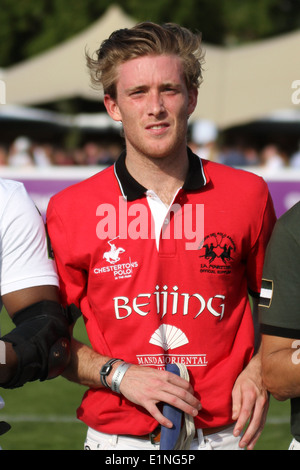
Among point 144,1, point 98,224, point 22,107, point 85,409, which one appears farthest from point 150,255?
point 144,1

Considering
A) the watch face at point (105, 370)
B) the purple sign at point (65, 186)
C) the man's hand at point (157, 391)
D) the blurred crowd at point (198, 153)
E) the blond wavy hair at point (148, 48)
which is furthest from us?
the blurred crowd at point (198, 153)

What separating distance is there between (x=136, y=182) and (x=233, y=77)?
18801mm

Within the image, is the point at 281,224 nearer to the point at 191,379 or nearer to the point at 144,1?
the point at 191,379

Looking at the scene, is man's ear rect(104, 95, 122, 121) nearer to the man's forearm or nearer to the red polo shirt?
the red polo shirt

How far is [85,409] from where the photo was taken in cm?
334

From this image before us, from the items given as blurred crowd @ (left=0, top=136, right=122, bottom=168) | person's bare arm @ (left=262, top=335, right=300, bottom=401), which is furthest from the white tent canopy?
person's bare arm @ (left=262, top=335, right=300, bottom=401)

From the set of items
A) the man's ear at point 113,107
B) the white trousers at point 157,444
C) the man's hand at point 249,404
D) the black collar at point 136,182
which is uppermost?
the man's ear at point 113,107

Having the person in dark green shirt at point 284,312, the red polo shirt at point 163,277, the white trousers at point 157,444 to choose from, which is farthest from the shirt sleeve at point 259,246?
the white trousers at point 157,444

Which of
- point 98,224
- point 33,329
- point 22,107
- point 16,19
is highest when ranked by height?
point 98,224

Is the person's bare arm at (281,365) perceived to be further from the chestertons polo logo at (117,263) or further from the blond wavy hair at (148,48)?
the blond wavy hair at (148,48)

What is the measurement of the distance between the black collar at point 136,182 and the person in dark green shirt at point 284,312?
1.61 ft

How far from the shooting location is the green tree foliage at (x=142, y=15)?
31750 millimetres

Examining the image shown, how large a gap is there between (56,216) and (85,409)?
86 cm

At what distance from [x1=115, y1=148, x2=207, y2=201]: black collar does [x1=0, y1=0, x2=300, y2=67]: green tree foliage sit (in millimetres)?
28062
